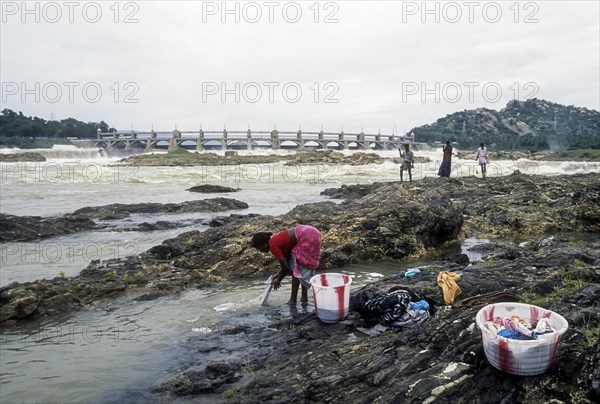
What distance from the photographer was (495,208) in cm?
1323

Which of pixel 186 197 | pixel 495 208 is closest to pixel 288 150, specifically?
pixel 186 197

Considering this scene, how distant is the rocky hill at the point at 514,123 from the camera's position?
370 feet

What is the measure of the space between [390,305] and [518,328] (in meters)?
2.01

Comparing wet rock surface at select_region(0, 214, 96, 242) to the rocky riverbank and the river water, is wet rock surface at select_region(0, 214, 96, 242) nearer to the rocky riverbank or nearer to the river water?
the river water

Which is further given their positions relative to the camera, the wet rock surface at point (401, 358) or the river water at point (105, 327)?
the river water at point (105, 327)

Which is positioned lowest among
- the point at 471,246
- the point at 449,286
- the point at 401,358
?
the point at 471,246

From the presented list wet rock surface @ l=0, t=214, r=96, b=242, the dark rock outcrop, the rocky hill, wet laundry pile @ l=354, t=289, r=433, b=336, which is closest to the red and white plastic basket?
wet laundry pile @ l=354, t=289, r=433, b=336

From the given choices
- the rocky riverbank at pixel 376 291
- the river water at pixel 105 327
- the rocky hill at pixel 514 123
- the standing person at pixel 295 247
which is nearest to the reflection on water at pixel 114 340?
the river water at pixel 105 327

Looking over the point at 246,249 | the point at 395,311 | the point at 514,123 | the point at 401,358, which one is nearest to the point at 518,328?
the point at 401,358

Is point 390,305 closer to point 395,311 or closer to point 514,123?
point 395,311

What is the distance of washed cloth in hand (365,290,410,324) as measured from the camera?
16.0 feet

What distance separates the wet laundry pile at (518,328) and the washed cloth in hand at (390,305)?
5.61 feet

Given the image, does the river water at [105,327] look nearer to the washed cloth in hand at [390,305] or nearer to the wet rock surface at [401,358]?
the wet rock surface at [401,358]

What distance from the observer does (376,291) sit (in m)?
5.62
